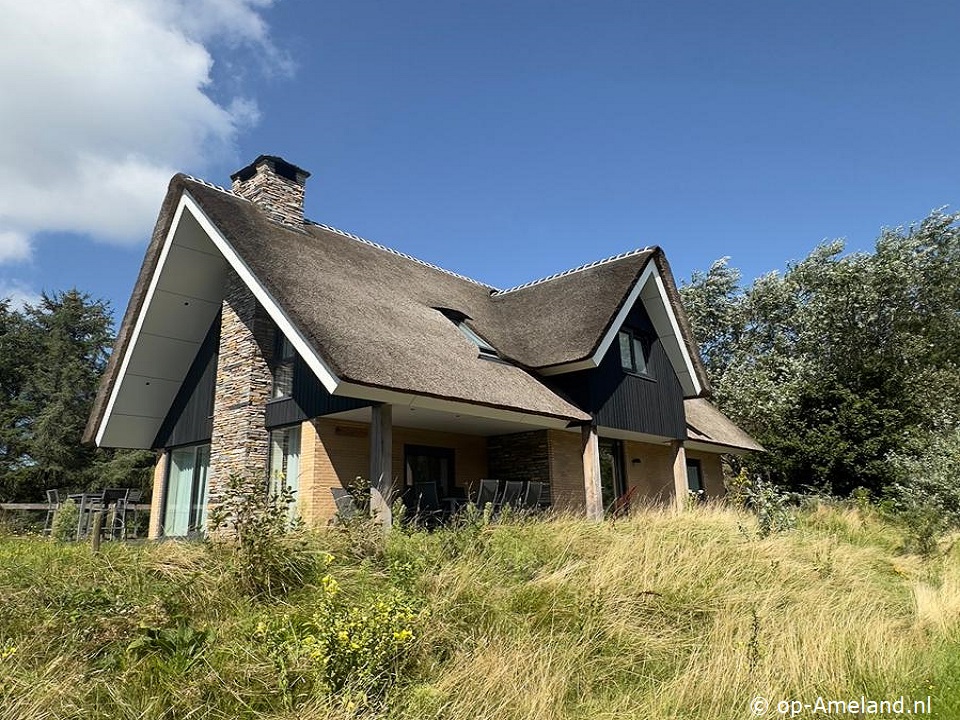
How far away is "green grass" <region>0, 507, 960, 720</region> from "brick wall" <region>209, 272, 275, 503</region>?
465 centimetres

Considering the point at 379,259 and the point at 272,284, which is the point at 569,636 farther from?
the point at 379,259

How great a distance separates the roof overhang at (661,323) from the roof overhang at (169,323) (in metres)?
7.23

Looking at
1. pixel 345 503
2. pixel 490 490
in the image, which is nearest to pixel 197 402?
pixel 345 503

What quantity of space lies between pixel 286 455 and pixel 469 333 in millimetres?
4329

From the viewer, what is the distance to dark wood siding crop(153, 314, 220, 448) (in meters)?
14.2

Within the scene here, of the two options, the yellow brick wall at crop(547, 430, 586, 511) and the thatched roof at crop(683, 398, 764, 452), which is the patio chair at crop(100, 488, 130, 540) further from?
the thatched roof at crop(683, 398, 764, 452)

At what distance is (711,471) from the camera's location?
21.8 meters

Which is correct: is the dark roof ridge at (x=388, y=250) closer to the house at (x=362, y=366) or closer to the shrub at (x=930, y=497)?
the house at (x=362, y=366)

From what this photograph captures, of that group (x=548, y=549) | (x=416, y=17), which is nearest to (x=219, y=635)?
(x=548, y=549)

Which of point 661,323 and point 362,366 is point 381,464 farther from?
point 661,323

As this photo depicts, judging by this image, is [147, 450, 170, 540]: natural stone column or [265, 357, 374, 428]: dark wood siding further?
[147, 450, 170, 540]: natural stone column

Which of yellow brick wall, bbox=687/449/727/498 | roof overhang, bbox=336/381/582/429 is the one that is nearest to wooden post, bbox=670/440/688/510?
roof overhang, bbox=336/381/582/429

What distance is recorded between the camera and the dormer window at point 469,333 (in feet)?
43.4

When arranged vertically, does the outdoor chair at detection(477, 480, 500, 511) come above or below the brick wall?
below
